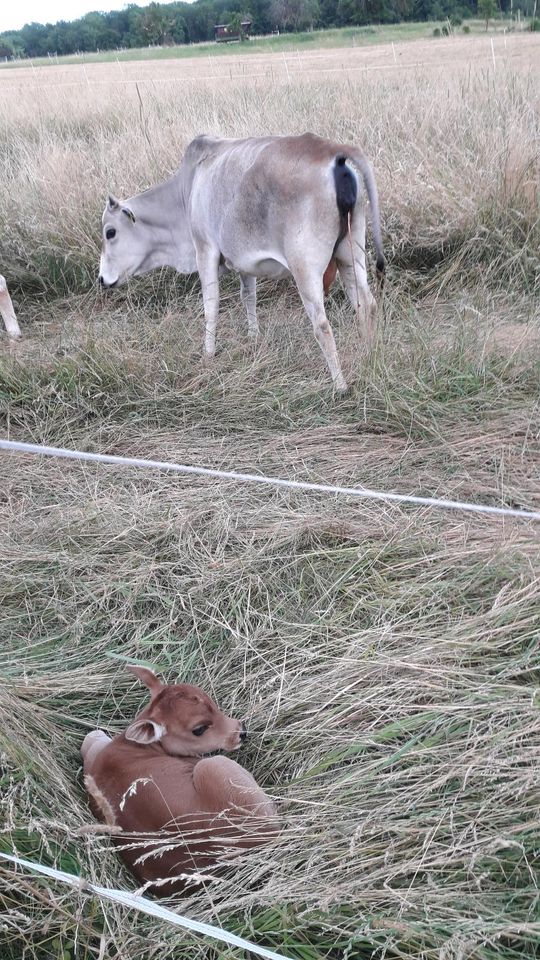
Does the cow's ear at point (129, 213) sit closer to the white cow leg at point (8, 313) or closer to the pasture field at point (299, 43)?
the white cow leg at point (8, 313)

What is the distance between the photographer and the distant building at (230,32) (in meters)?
25.8

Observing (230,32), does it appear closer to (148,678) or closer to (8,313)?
(8,313)

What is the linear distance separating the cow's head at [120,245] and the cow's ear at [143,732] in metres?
4.91

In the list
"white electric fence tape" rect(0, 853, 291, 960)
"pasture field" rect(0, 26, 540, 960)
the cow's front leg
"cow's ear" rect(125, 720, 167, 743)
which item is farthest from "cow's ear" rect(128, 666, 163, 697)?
the cow's front leg

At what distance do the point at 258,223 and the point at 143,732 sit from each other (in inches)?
148

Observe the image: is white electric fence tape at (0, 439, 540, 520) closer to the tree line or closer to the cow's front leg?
the cow's front leg

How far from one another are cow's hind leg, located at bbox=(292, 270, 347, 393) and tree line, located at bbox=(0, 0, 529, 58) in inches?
487

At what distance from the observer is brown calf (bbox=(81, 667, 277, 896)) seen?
8.52 ft

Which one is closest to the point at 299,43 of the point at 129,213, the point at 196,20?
the point at 196,20

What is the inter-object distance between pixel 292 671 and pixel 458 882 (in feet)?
3.79

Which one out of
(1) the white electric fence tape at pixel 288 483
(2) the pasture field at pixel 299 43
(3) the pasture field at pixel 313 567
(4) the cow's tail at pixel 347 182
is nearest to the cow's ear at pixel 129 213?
(3) the pasture field at pixel 313 567

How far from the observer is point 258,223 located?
18.9 ft

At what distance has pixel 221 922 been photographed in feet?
7.79

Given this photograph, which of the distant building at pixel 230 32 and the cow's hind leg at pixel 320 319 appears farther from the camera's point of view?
the distant building at pixel 230 32
